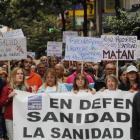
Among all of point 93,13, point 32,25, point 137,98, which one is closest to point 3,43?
point 137,98

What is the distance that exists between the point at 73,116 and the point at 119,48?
2982 millimetres

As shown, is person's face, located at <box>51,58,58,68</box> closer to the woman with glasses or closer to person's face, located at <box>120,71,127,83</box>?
person's face, located at <box>120,71,127,83</box>

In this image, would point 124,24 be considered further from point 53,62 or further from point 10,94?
point 10,94

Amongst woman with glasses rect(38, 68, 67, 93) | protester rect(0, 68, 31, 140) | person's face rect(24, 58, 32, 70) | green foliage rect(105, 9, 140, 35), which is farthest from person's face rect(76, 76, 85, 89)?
green foliage rect(105, 9, 140, 35)

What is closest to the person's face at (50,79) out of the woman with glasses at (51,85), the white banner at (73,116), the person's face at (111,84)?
the woman with glasses at (51,85)

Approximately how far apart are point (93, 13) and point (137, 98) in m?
28.3

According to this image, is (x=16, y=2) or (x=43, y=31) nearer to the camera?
(x=16, y=2)

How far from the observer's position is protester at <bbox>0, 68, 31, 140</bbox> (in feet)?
21.5

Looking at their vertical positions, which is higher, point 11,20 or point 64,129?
point 11,20

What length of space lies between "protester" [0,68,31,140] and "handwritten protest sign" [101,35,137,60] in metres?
2.80

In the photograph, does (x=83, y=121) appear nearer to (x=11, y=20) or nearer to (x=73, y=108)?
(x=73, y=108)

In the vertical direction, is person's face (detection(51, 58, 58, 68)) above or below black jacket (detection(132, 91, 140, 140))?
above

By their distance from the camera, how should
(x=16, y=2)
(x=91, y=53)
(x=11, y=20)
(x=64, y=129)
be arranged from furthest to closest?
1. (x=11, y=20)
2. (x=16, y=2)
3. (x=91, y=53)
4. (x=64, y=129)

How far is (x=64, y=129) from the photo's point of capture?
21.3ft
